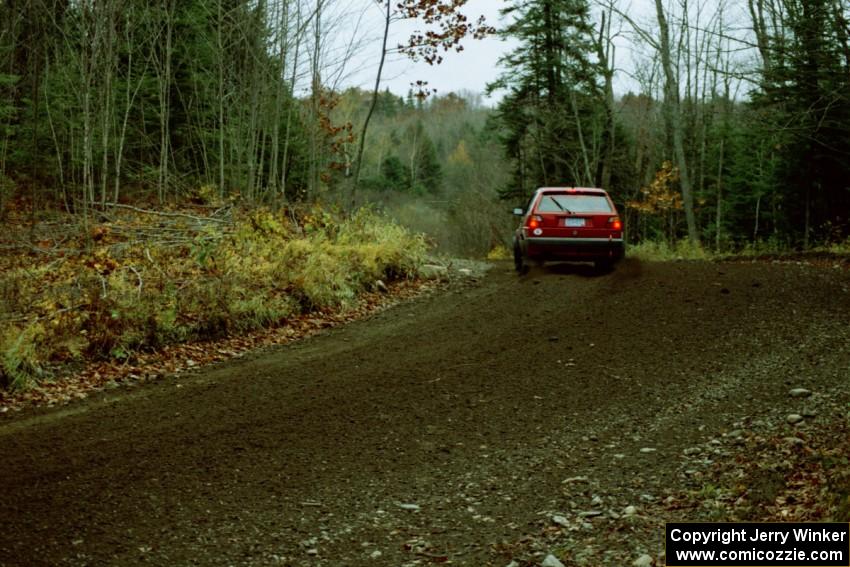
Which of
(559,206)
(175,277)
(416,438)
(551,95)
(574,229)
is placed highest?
(551,95)

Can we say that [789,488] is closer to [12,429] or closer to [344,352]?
[344,352]

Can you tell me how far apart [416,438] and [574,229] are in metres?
8.66

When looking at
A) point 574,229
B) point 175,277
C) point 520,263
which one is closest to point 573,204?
point 574,229

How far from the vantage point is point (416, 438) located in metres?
5.70

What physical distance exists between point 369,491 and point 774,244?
72.3ft

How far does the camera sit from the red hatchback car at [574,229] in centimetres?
1343

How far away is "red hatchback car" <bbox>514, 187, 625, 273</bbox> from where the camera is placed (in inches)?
529

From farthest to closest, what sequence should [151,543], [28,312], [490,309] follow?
[490,309], [28,312], [151,543]

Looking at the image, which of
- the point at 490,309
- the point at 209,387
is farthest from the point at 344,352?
the point at 490,309

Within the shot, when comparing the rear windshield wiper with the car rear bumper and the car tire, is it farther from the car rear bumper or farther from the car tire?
the car tire

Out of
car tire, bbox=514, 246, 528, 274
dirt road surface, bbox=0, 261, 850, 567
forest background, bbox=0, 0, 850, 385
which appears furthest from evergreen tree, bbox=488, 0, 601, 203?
dirt road surface, bbox=0, 261, 850, 567

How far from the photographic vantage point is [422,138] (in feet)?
225

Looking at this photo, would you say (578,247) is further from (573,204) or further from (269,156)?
(269,156)

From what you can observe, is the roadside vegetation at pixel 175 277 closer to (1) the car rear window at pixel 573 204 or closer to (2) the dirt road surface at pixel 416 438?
(2) the dirt road surface at pixel 416 438
